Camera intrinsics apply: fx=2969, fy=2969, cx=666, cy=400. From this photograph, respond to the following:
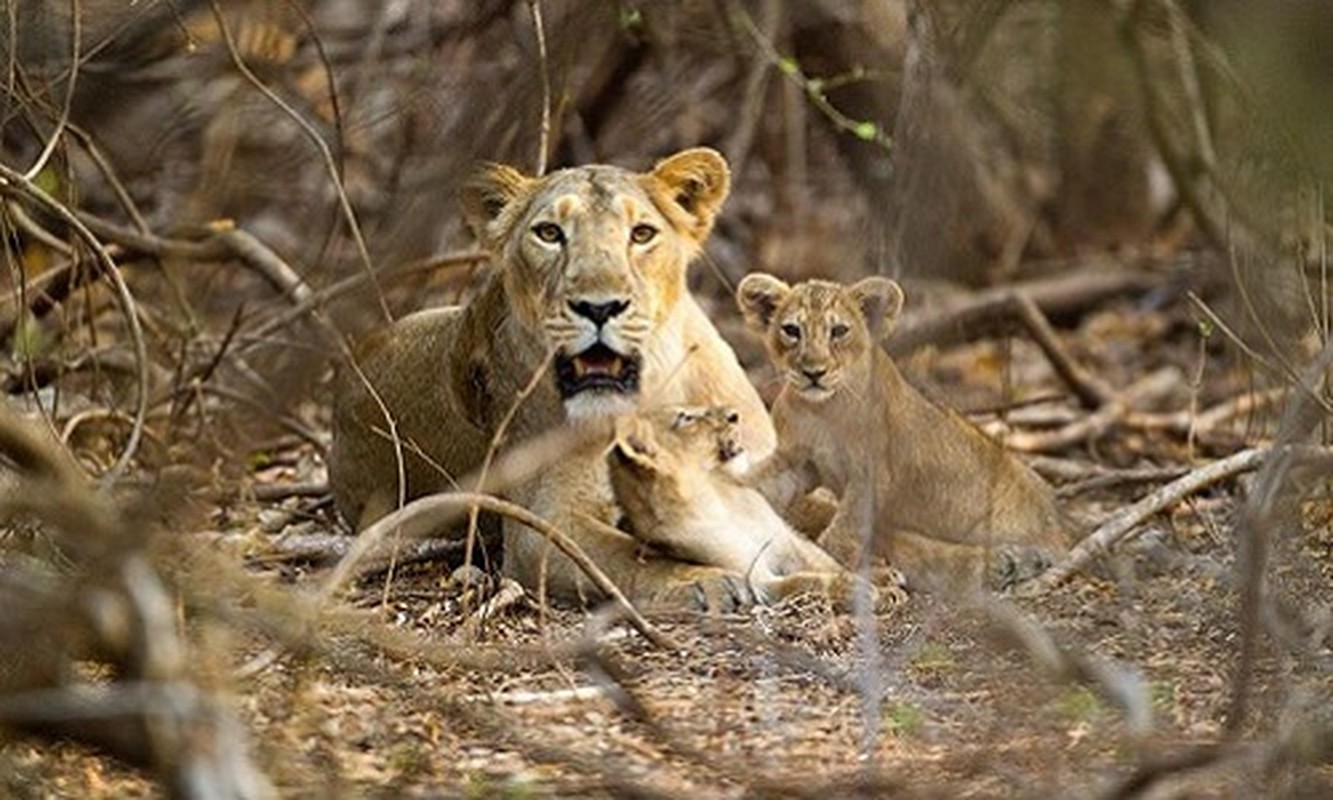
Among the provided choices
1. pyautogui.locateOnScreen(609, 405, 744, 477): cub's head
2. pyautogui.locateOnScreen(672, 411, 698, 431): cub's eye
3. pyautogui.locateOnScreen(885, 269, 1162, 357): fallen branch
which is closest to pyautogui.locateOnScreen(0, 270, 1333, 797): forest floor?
pyautogui.locateOnScreen(609, 405, 744, 477): cub's head

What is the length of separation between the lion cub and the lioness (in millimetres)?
125

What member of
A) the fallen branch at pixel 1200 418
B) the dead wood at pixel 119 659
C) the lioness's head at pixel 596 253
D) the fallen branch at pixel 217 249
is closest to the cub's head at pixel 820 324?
the lioness's head at pixel 596 253

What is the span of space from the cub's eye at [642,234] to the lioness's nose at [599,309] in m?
0.26

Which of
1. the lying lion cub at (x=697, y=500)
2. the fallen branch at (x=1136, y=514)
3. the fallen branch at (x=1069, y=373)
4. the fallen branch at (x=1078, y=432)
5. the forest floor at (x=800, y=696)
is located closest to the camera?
the forest floor at (x=800, y=696)

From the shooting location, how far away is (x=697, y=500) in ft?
21.7

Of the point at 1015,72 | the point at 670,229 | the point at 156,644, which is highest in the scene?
the point at 156,644

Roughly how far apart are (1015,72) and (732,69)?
1.21 meters

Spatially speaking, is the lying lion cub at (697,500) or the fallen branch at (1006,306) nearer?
the lying lion cub at (697,500)

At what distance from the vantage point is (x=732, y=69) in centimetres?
1188

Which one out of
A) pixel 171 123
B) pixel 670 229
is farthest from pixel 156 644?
pixel 171 123

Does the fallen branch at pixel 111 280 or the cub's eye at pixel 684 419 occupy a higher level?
the fallen branch at pixel 111 280

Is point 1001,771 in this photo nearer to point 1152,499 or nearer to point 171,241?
point 1152,499

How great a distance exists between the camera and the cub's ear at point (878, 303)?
7035 millimetres

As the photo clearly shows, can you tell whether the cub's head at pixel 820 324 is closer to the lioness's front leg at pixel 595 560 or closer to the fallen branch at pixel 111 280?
the lioness's front leg at pixel 595 560
